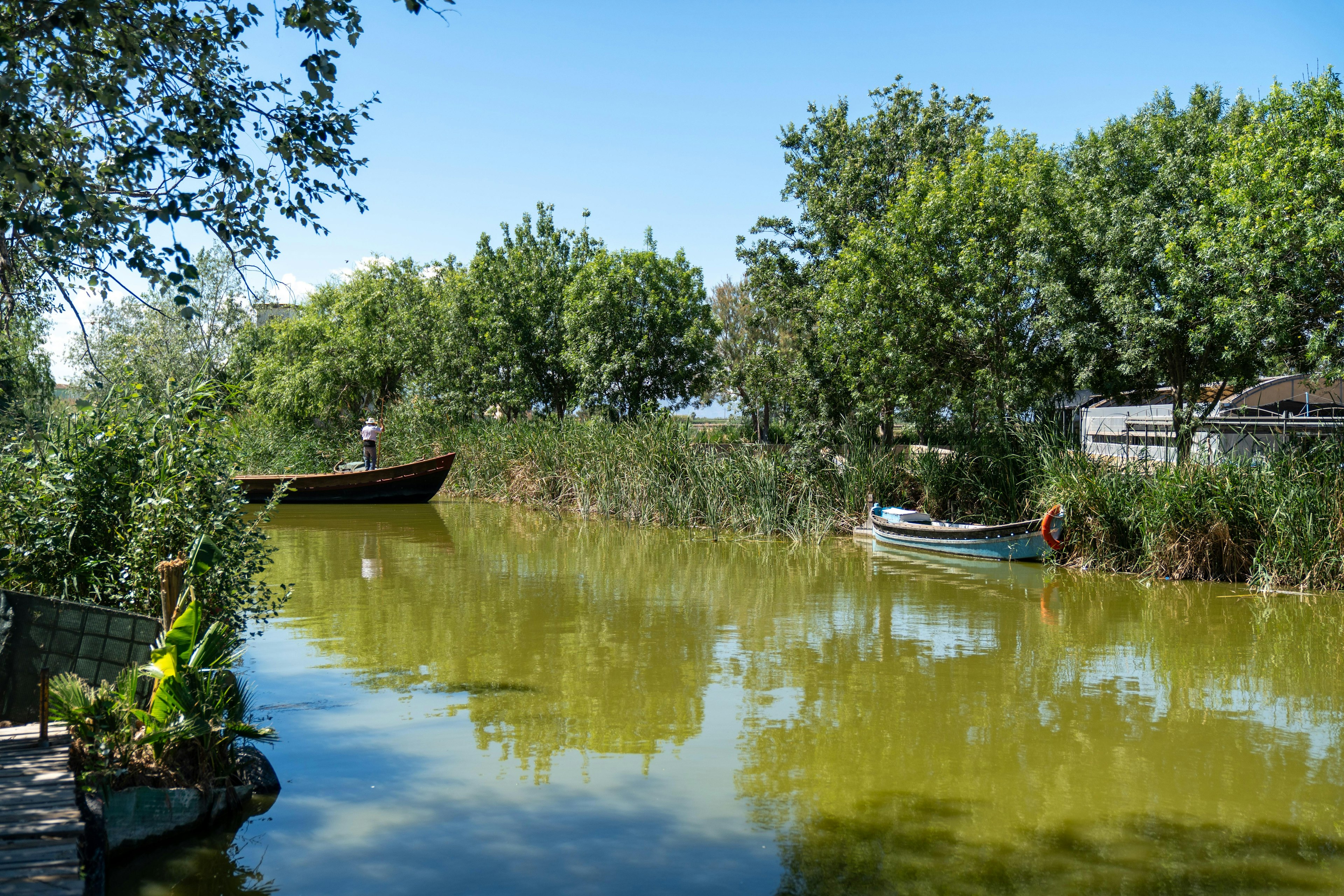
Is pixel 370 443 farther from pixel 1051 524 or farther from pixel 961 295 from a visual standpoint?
pixel 1051 524

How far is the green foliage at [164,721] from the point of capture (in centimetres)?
561

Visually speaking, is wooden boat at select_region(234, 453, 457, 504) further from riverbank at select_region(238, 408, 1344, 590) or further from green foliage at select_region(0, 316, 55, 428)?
green foliage at select_region(0, 316, 55, 428)

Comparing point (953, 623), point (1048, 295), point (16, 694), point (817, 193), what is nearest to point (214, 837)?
point (16, 694)

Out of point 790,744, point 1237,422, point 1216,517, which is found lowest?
point 790,744

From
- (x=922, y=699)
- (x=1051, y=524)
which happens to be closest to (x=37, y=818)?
(x=922, y=699)

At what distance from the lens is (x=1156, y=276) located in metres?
17.4

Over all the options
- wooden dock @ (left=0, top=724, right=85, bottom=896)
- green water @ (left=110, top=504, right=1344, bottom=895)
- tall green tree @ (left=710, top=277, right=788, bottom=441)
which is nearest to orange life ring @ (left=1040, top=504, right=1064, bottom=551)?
green water @ (left=110, top=504, right=1344, bottom=895)

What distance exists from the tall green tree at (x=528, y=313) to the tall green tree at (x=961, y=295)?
44.0ft

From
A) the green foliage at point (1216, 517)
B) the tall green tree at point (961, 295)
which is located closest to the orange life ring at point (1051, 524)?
the green foliage at point (1216, 517)

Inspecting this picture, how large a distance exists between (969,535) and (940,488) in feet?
10.3

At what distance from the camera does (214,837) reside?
5863 mm

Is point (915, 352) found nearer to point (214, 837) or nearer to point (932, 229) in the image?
point (932, 229)

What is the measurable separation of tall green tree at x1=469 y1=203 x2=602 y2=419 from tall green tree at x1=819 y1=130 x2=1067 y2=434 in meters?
13.4

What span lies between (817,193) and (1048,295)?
25.2 ft
